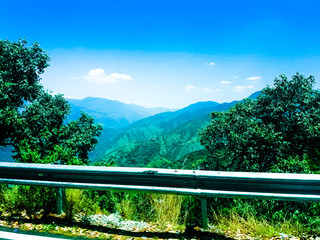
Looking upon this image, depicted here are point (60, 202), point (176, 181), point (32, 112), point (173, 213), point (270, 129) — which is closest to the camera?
point (176, 181)

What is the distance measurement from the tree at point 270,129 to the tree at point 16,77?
1414cm

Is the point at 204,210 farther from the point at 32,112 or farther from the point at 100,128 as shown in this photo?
the point at 100,128

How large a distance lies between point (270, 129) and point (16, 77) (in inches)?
802

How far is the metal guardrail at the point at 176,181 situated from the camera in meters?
2.69

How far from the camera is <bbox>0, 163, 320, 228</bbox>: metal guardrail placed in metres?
2.69

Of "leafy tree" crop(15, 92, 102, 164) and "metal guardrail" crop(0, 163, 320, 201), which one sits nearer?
"metal guardrail" crop(0, 163, 320, 201)

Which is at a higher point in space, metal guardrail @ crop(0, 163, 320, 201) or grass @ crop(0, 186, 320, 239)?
metal guardrail @ crop(0, 163, 320, 201)

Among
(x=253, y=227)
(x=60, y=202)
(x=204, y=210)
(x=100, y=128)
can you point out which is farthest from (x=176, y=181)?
(x=100, y=128)

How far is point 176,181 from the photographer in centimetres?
306

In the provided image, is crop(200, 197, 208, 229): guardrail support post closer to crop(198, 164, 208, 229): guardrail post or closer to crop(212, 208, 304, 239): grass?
crop(198, 164, 208, 229): guardrail post

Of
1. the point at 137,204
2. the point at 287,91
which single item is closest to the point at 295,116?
the point at 287,91

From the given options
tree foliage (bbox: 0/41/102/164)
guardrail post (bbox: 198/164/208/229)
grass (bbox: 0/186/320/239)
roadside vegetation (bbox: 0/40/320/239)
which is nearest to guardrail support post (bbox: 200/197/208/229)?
guardrail post (bbox: 198/164/208/229)

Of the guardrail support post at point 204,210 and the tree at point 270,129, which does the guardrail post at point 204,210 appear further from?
the tree at point 270,129

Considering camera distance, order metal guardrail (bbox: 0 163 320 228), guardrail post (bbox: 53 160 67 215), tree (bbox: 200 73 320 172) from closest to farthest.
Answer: metal guardrail (bbox: 0 163 320 228)
guardrail post (bbox: 53 160 67 215)
tree (bbox: 200 73 320 172)
